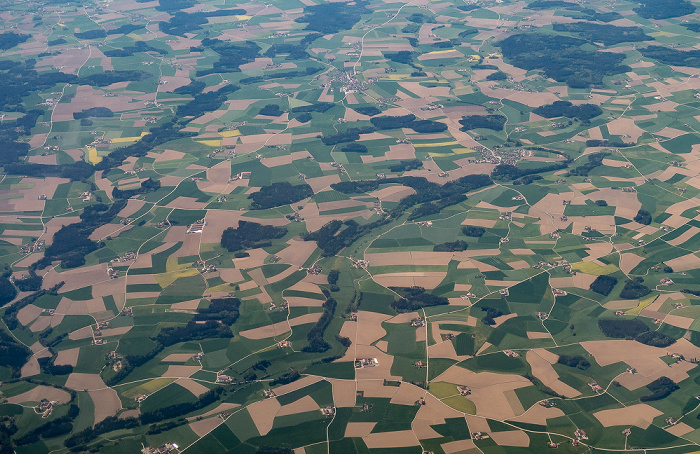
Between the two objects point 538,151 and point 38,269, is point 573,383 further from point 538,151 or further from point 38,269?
point 38,269

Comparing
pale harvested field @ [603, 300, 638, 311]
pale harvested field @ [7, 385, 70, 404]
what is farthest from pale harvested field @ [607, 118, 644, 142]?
pale harvested field @ [7, 385, 70, 404]

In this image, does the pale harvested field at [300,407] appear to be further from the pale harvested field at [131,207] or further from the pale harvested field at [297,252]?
the pale harvested field at [131,207]

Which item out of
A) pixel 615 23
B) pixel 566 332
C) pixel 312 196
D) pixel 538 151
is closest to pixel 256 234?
pixel 312 196

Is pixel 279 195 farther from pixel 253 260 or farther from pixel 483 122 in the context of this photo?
pixel 483 122

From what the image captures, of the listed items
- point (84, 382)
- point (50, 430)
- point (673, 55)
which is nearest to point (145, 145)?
point (84, 382)

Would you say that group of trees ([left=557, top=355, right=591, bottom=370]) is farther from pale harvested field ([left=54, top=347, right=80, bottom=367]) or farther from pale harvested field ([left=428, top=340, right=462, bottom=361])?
pale harvested field ([left=54, top=347, right=80, bottom=367])

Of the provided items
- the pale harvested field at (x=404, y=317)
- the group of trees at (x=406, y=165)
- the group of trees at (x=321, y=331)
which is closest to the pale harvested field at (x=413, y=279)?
the pale harvested field at (x=404, y=317)
